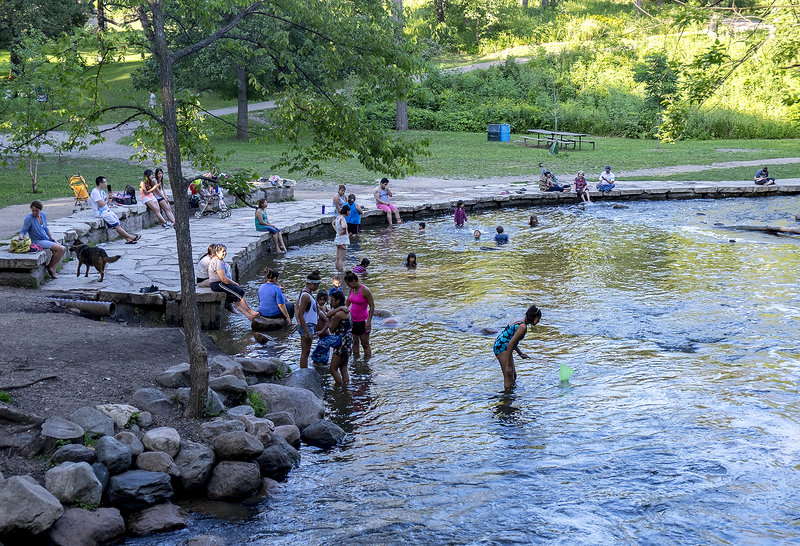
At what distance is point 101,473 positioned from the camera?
24.9 feet

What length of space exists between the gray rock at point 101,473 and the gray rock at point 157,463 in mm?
362

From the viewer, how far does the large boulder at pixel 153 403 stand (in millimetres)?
8992

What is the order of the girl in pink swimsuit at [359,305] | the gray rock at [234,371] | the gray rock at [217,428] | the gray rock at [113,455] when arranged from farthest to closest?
the girl in pink swimsuit at [359,305] < the gray rock at [234,371] < the gray rock at [217,428] < the gray rock at [113,455]

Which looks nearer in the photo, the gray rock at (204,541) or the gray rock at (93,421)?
the gray rock at (204,541)

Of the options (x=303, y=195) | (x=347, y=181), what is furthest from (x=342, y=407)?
(x=347, y=181)

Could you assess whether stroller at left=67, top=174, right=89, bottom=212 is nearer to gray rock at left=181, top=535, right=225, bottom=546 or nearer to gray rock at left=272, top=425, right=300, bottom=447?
gray rock at left=272, top=425, right=300, bottom=447

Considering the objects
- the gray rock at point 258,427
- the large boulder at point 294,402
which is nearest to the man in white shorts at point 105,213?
the large boulder at point 294,402

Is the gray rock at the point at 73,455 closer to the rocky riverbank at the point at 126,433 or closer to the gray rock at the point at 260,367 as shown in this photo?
the rocky riverbank at the point at 126,433

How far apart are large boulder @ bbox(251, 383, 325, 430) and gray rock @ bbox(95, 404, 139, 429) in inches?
66.8

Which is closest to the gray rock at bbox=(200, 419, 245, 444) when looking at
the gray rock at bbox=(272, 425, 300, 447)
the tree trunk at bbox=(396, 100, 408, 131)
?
the gray rock at bbox=(272, 425, 300, 447)

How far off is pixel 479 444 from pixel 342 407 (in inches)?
80.0

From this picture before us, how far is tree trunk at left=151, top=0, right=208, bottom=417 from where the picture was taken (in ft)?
27.6

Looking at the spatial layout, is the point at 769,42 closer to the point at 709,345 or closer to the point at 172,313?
the point at 709,345

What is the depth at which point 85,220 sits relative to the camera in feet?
57.8
